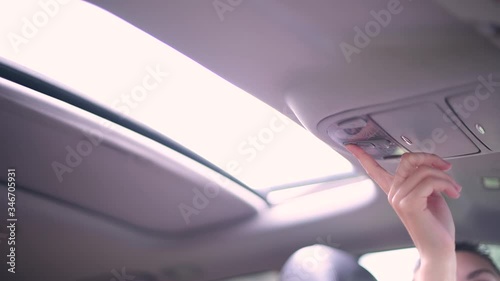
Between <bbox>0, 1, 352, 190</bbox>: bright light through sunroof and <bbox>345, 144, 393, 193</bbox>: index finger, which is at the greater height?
<bbox>0, 1, 352, 190</bbox>: bright light through sunroof

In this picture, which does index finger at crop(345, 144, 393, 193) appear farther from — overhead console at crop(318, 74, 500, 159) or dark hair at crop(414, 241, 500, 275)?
dark hair at crop(414, 241, 500, 275)

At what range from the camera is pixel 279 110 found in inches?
60.3

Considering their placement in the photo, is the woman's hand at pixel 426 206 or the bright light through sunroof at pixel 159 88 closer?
the woman's hand at pixel 426 206

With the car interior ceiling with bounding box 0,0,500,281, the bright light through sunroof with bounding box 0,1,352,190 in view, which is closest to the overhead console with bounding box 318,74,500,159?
the car interior ceiling with bounding box 0,0,500,281

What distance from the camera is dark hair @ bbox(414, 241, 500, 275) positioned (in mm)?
1753

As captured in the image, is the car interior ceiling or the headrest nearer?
the car interior ceiling

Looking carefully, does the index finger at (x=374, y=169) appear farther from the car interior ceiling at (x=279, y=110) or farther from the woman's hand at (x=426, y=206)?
the woman's hand at (x=426, y=206)

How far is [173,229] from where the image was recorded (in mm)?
2268

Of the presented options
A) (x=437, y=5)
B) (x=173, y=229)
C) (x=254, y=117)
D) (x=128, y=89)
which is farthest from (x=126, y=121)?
(x=437, y=5)

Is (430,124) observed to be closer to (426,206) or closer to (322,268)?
(426,206)

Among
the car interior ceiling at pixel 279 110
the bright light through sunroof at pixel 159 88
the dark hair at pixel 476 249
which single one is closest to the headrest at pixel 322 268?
the car interior ceiling at pixel 279 110

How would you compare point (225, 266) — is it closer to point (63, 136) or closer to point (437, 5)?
point (63, 136)

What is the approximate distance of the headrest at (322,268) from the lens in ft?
5.29

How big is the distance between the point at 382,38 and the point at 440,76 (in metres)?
0.14
